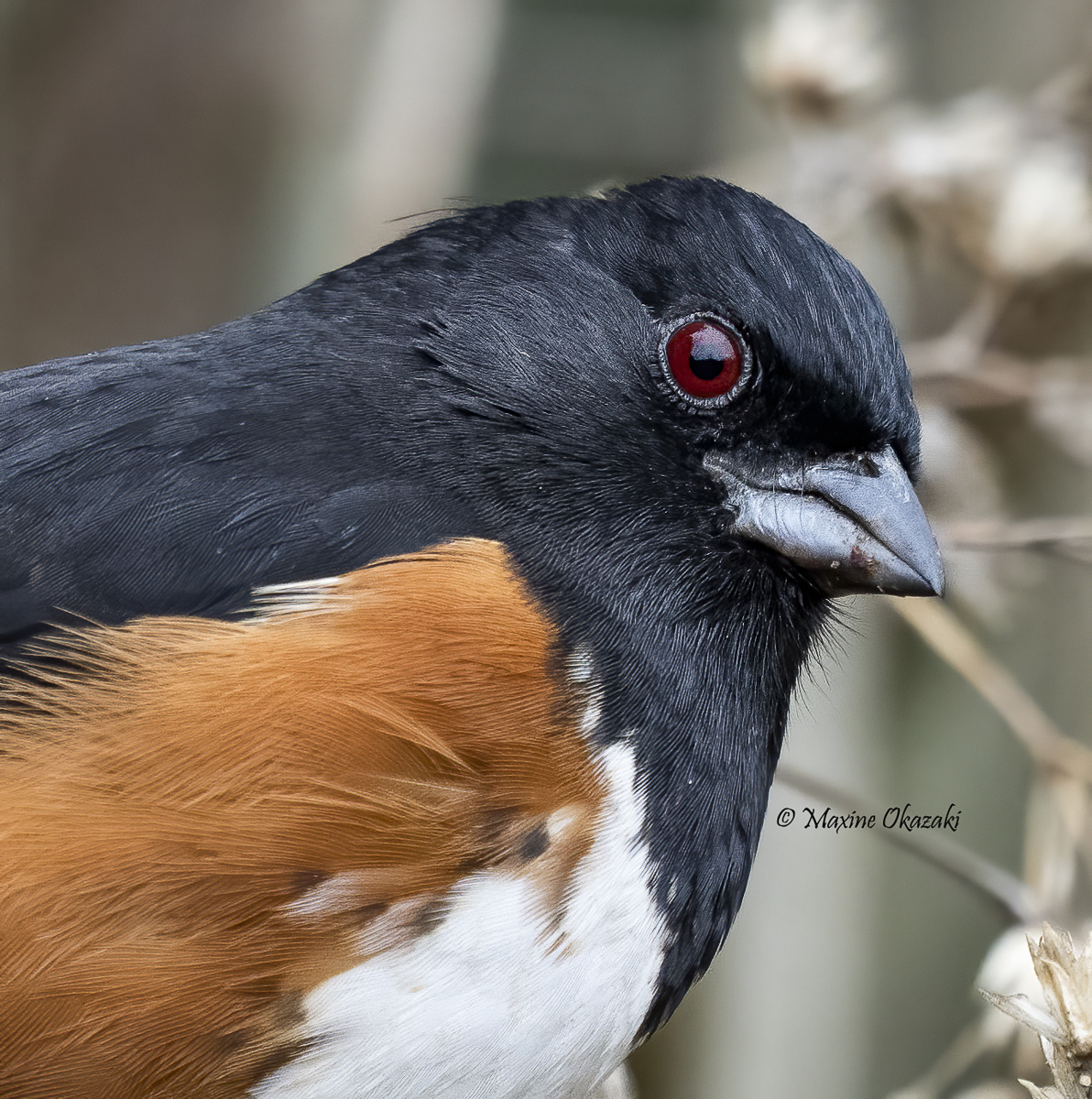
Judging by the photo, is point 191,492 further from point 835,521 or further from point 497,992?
point 835,521

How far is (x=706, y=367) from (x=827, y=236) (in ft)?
3.46

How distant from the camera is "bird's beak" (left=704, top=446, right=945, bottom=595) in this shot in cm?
187

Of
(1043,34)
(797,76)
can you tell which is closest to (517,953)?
(797,76)

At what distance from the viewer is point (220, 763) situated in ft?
4.99

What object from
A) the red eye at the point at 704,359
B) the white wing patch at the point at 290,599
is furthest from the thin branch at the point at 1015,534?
the white wing patch at the point at 290,599

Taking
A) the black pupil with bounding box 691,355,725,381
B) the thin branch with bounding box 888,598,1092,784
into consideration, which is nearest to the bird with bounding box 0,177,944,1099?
the black pupil with bounding box 691,355,725,381

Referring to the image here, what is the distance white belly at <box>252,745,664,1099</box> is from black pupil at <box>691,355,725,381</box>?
1.67 ft

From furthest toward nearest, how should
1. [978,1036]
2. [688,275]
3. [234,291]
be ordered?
1. [234,291]
2. [978,1036]
3. [688,275]

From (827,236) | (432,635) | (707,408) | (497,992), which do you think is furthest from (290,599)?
(827,236)

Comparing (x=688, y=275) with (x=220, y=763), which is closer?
(x=220, y=763)

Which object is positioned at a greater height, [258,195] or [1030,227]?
[258,195]

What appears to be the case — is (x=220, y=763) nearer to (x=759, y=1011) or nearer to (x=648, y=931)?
(x=648, y=931)

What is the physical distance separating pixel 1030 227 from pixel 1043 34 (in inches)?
→ 50.3

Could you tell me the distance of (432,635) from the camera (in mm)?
1623
